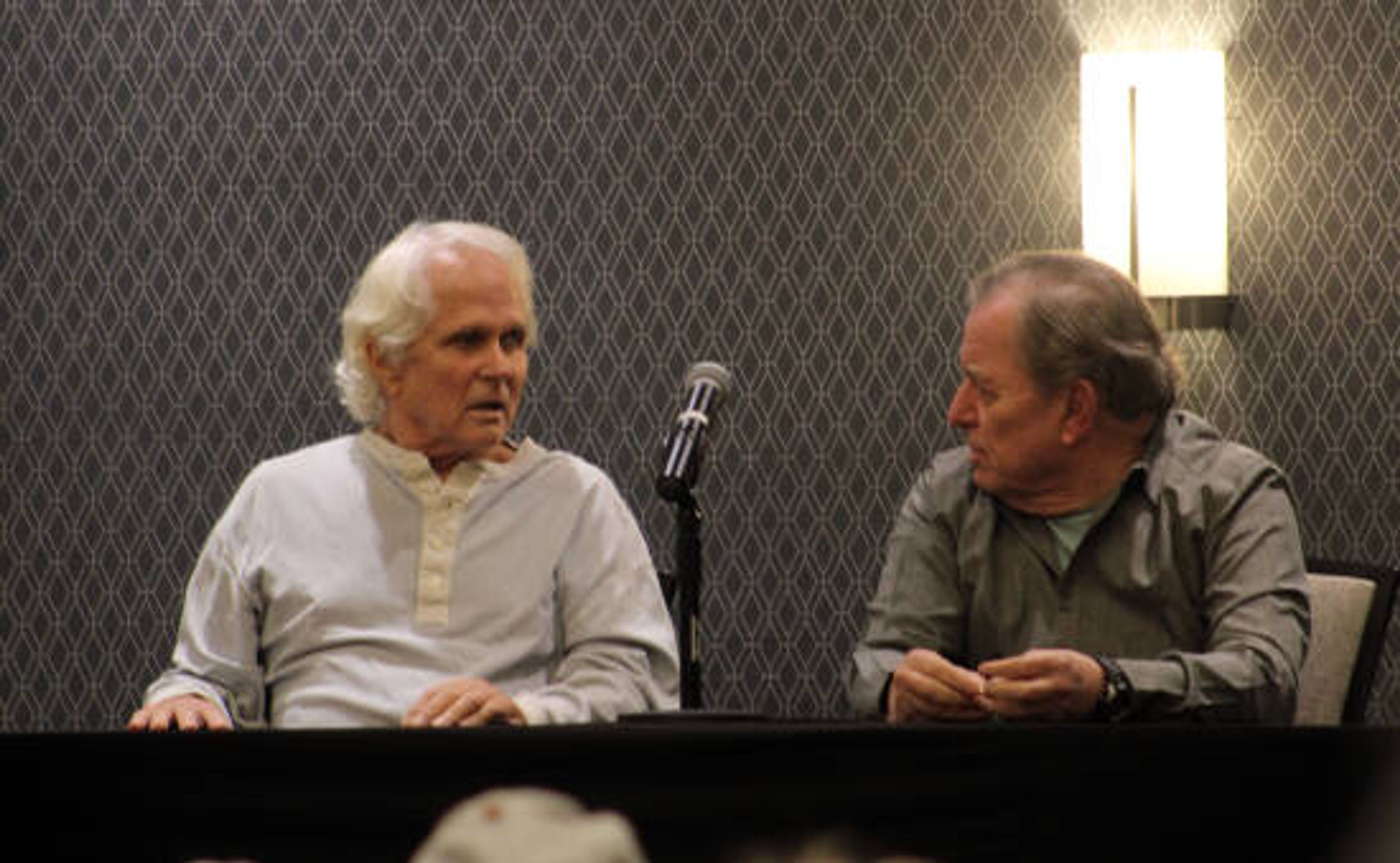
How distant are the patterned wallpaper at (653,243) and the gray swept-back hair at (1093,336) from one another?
4.69 ft

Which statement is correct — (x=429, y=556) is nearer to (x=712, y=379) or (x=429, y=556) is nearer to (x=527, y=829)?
(x=712, y=379)

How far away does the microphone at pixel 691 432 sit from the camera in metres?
2.59

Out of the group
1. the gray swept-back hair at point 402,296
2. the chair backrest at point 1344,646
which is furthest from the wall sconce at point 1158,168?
the gray swept-back hair at point 402,296

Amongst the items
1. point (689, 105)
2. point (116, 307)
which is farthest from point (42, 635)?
point (689, 105)

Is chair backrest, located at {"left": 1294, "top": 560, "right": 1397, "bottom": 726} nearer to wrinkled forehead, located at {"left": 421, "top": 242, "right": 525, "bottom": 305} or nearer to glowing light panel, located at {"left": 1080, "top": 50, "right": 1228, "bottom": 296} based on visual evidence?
glowing light panel, located at {"left": 1080, "top": 50, "right": 1228, "bottom": 296}

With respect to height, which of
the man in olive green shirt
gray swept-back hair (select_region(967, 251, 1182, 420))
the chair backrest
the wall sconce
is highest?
the wall sconce

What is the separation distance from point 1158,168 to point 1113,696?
176cm

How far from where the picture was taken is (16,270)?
427 cm

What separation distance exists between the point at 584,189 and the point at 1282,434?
4.93 ft

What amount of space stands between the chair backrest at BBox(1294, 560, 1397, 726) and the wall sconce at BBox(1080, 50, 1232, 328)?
1.09 metres

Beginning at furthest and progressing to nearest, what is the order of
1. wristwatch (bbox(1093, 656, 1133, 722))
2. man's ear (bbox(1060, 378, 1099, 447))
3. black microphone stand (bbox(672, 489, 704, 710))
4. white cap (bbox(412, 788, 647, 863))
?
black microphone stand (bbox(672, 489, 704, 710))
man's ear (bbox(1060, 378, 1099, 447))
wristwatch (bbox(1093, 656, 1133, 722))
white cap (bbox(412, 788, 647, 863))

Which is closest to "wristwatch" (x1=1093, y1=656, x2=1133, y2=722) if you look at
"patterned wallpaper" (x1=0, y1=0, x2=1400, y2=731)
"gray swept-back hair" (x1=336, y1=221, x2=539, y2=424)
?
"gray swept-back hair" (x1=336, y1=221, x2=539, y2=424)

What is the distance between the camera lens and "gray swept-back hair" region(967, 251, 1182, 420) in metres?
2.52

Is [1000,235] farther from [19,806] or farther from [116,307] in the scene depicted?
[19,806]
